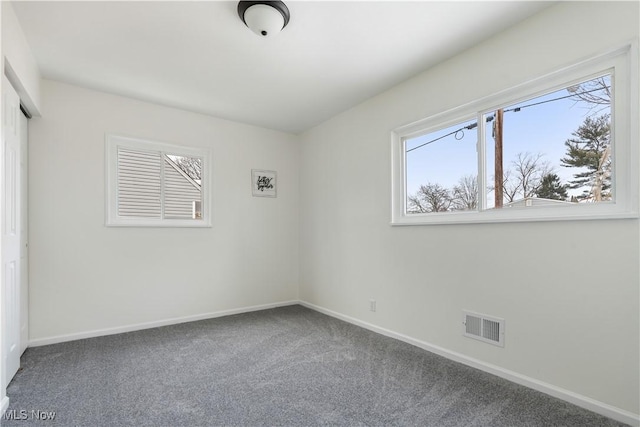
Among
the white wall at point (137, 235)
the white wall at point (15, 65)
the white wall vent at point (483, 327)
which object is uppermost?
the white wall at point (15, 65)

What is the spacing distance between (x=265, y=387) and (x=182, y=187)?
2577mm

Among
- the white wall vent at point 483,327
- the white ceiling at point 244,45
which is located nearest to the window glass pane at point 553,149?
the white ceiling at point 244,45

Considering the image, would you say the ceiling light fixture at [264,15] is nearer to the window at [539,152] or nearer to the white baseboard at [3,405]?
the window at [539,152]

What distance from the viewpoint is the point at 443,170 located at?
296 cm

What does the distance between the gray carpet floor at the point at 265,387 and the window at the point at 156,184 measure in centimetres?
130

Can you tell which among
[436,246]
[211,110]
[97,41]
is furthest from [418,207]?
[97,41]

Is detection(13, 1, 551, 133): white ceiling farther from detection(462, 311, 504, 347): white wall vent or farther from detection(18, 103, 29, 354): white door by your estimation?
detection(462, 311, 504, 347): white wall vent

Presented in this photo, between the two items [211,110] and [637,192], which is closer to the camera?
[637,192]

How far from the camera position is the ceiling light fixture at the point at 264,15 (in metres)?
2.04

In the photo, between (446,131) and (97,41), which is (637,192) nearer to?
(446,131)

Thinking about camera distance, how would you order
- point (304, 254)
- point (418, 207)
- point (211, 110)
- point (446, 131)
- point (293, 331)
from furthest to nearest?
1. point (304, 254)
2. point (211, 110)
3. point (293, 331)
4. point (418, 207)
5. point (446, 131)

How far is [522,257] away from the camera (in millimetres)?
2244

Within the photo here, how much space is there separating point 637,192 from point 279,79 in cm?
279

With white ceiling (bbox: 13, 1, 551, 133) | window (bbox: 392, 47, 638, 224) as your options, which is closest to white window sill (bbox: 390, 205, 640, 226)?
window (bbox: 392, 47, 638, 224)
